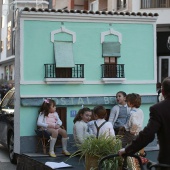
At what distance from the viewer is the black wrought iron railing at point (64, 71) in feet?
37.4

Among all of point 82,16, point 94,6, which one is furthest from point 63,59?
point 94,6

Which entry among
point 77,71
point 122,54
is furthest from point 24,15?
point 122,54

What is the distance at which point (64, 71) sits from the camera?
1160cm

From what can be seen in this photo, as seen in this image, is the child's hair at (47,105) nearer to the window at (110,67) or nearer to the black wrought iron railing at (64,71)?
the black wrought iron railing at (64,71)

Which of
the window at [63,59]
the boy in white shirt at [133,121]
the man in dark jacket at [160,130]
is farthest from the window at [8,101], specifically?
the man in dark jacket at [160,130]

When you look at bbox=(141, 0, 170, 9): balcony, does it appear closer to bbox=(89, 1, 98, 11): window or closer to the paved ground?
bbox=(89, 1, 98, 11): window

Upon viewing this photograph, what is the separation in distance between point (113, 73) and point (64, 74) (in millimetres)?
1294

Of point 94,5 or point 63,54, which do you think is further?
point 94,5

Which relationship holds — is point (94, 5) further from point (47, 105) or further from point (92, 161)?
point (92, 161)

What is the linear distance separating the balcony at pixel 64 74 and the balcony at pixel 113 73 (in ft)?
1.95

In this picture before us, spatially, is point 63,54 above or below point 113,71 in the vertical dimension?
above

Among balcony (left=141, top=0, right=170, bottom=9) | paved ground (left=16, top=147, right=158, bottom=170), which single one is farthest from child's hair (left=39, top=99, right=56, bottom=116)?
balcony (left=141, top=0, right=170, bottom=9)

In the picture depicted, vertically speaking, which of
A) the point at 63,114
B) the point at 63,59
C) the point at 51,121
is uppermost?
the point at 63,59

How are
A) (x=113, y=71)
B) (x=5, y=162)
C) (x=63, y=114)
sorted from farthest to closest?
(x=113, y=71) < (x=63, y=114) < (x=5, y=162)
